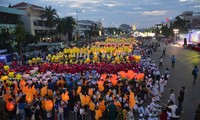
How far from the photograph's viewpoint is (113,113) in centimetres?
988

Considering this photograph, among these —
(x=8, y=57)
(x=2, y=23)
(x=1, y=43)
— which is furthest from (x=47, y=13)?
(x=8, y=57)

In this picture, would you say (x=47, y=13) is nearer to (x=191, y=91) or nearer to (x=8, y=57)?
(x=8, y=57)

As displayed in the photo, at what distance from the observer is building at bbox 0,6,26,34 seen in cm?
4476

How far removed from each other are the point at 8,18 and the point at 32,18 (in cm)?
921

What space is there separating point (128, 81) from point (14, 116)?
663cm

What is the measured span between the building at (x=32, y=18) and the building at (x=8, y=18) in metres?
2.53

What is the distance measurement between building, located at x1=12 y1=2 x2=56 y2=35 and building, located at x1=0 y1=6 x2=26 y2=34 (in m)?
2.53

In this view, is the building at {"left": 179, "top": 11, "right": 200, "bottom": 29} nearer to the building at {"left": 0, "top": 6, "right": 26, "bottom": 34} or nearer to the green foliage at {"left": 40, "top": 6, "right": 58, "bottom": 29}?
the green foliage at {"left": 40, "top": 6, "right": 58, "bottom": 29}

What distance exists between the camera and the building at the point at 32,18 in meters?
55.6

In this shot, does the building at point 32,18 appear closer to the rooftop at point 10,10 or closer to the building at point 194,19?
the rooftop at point 10,10

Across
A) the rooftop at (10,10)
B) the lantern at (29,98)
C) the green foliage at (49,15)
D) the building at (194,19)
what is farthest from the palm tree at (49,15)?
the lantern at (29,98)

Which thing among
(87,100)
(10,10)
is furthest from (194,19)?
(87,100)

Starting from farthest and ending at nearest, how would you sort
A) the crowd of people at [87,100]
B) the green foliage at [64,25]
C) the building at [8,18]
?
the green foliage at [64,25], the building at [8,18], the crowd of people at [87,100]

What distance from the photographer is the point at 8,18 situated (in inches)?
1913
